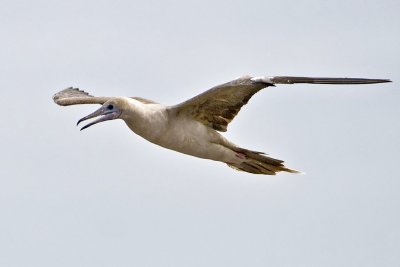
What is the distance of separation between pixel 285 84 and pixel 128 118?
7.57 ft

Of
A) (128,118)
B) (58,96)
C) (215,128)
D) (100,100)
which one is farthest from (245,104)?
(58,96)

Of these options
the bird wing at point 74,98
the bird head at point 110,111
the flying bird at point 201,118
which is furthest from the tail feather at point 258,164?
the bird wing at point 74,98

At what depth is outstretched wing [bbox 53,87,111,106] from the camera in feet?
69.3

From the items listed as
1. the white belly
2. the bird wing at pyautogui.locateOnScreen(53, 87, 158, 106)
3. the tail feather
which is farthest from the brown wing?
the bird wing at pyautogui.locateOnScreen(53, 87, 158, 106)

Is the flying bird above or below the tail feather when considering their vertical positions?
above

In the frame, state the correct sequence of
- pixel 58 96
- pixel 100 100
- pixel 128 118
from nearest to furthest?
pixel 128 118 → pixel 100 100 → pixel 58 96

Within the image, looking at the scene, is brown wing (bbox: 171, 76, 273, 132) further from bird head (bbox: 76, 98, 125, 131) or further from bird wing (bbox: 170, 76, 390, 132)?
bird head (bbox: 76, 98, 125, 131)

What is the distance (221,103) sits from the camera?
1866 cm

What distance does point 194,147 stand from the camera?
18.8 meters

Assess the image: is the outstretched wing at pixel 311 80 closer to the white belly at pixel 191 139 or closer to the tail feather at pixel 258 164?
the white belly at pixel 191 139

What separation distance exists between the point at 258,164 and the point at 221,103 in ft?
4.81

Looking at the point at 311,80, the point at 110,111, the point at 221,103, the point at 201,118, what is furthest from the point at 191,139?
the point at 311,80

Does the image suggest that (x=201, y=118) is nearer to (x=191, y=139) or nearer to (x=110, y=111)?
(x=191, y=139)

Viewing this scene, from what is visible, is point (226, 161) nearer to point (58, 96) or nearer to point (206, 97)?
point (206, 97)
